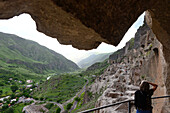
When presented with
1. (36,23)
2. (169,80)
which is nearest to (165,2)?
(169,80)

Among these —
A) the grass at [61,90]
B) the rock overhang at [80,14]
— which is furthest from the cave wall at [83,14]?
the grass at [61,90]

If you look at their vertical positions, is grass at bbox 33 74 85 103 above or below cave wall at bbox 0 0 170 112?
below

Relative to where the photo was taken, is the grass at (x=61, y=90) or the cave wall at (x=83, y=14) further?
the grass at (x=61, y=90)

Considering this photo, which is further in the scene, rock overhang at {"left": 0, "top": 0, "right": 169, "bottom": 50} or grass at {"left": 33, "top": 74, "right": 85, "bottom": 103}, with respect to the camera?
grass at {"left": 33, "top": 74, "right": 85, "bottom": 103}

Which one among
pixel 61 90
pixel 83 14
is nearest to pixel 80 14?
pixel 83 14

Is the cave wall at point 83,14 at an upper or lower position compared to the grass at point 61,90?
upper

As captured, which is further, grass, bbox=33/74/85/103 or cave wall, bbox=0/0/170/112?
grass, bbox=33/74/85/103

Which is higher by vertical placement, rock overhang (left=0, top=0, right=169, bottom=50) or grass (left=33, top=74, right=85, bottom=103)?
rock overhang (left=0, top=0, right=169, bottom=50)

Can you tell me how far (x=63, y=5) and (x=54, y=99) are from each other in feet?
202

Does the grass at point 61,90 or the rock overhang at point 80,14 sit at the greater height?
the rock overhang at point 80,14

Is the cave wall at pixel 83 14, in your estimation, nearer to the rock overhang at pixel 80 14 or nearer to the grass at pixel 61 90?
the rock overhang at pixel 80 14

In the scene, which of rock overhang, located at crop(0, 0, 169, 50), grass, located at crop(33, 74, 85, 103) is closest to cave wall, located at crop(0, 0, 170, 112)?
rock overhang, located at crop(0, 0, 169, 50)

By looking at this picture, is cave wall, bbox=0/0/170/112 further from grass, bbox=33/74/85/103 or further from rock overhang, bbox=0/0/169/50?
grass, bbox=33/74/85/103

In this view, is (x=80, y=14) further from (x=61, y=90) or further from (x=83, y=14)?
(x=61, y=90)
